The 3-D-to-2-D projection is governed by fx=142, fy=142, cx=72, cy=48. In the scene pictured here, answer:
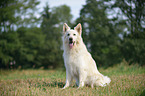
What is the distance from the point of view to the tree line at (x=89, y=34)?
16823 mm

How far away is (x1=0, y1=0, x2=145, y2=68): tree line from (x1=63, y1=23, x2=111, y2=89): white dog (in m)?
11.3

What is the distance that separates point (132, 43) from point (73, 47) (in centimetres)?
1291

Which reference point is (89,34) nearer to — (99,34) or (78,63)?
(99,34)

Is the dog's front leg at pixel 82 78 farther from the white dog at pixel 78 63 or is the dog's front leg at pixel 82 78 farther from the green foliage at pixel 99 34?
→ the green foliage at pixel 99 34

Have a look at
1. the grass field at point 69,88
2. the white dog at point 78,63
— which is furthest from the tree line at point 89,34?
the white dog at point 78,63

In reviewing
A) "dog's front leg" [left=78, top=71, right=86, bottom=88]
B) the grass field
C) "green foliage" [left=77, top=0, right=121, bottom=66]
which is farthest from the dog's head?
"green foliage" [left=77, top=0, right=121, bottom=66]

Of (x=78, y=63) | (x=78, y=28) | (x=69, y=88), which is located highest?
(x=78, y=28)

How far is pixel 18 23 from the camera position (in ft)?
67.8

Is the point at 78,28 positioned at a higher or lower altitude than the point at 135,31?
higher

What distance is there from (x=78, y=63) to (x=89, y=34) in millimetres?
17686

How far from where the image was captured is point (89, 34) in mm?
22359

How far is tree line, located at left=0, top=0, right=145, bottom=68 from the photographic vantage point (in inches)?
662

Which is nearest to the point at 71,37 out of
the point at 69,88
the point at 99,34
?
the point at 69,88

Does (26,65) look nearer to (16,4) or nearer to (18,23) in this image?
(18,23)
